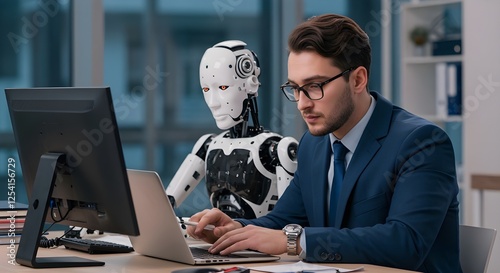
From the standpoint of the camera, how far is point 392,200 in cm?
208

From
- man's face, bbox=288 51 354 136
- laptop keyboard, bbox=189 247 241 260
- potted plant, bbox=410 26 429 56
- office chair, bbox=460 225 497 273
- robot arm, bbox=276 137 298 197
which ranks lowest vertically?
office chair, bbox=460 225 497 273

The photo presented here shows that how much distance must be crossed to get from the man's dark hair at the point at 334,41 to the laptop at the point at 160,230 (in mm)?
562

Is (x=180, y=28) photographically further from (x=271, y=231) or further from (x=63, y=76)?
(x=271, y=231)

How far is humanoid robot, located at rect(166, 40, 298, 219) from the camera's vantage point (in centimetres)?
298

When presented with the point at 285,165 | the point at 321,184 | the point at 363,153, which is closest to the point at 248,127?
the point at 285,165

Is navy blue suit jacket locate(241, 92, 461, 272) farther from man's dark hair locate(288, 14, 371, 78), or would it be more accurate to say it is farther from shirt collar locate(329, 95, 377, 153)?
man's dark hair locate(288, 14, 371, 78)

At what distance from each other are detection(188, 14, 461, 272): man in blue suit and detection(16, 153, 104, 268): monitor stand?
1.27ft

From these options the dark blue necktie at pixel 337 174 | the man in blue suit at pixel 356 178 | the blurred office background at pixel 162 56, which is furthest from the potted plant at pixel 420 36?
the dark blue necktie at pixel 337 174

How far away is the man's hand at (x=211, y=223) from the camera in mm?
2133

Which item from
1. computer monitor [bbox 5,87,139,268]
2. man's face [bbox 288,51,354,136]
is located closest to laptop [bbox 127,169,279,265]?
computer monitor [bbox 5,87,139,268]

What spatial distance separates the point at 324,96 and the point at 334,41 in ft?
0.50

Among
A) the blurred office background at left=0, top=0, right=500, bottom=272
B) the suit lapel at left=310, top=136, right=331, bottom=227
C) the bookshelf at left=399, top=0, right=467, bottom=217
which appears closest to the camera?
the suit lapel at left=310, top=136, right=331, bottom=227

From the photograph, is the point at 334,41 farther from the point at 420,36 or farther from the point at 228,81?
the point at 420,36

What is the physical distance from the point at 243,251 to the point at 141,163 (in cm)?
413
